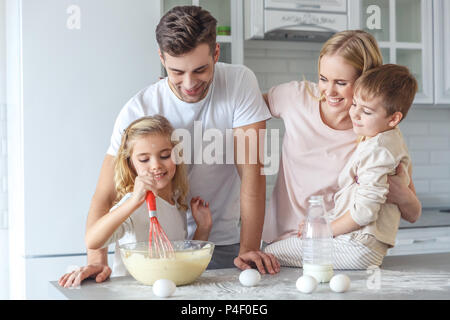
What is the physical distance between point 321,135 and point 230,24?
1230 mm

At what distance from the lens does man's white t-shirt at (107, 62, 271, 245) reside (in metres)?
1.82

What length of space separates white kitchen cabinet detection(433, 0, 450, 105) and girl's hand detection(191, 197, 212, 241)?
1.95 metres

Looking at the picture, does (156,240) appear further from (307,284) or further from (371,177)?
(371,177)

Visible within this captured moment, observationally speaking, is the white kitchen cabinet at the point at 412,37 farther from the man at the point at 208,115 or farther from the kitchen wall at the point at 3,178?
the kitchen wall at the point at 3,178

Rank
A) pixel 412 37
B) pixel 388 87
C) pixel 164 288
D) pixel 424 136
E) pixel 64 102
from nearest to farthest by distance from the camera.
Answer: pixel 164 288
pixel 388 87
pixel 64 102
pixel 412 37
pixel 424 136

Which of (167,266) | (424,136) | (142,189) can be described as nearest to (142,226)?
(142,189)

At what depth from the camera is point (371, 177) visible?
1.47m

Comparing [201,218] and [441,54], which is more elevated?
[441,54]

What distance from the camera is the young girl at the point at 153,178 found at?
1622 millimetres

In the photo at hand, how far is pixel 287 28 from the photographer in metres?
2.84

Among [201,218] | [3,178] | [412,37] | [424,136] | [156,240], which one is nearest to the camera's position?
[156,240]

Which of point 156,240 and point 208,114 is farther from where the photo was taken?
point 208,114

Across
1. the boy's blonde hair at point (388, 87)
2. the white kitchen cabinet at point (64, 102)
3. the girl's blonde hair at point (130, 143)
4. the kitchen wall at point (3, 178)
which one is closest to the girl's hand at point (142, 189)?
the girl's blonde hair at point (130, 143)

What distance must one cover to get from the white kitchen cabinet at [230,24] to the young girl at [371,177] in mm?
1251
